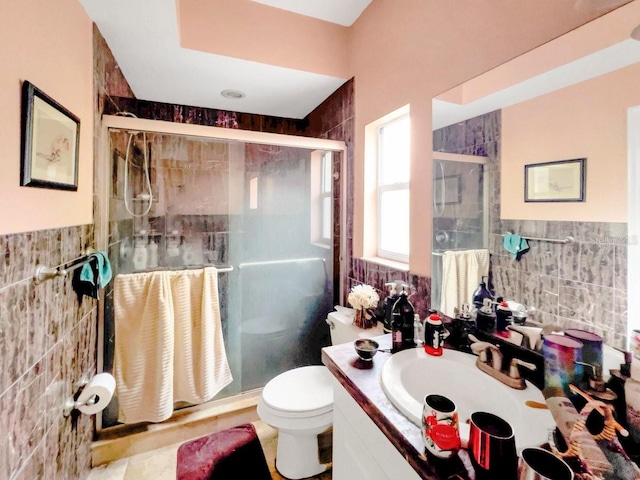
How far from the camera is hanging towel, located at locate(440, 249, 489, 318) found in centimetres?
115

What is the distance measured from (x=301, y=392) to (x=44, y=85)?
172cm

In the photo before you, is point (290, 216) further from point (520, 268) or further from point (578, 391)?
point (578, 391)

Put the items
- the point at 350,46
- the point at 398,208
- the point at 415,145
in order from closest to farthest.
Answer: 1. the point at 415,145
2. the point at 398,208
3. the point at 350,46

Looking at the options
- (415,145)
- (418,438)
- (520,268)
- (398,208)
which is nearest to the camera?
(418,438)

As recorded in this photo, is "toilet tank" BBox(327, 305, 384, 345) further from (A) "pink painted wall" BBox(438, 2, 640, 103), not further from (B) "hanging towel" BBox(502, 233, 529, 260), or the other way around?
(A) "pink painted wall" BBox(438, 2, 640, 103)

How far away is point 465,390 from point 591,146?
2.84 ft

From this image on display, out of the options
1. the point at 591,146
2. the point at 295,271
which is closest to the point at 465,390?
the point at 591,146

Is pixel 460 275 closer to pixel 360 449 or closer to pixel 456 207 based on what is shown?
pixel 456 207

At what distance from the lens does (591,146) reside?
0.80m

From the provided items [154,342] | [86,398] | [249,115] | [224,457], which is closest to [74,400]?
[86,398]

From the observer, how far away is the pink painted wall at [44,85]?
31.8 inches

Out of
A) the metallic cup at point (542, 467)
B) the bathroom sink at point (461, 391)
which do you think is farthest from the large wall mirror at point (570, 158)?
the metallic cup at point (542, 467)

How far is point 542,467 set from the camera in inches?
22.4

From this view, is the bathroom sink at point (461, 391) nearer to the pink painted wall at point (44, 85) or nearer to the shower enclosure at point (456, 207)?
the shower enclosure at point (456, 207)
